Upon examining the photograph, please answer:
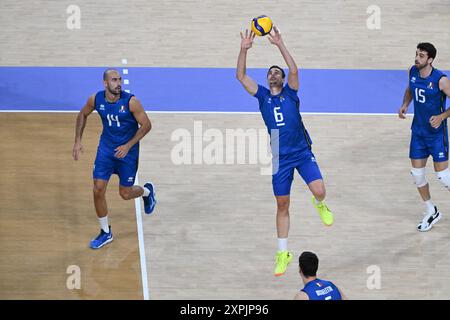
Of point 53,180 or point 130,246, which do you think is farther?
point 53,180

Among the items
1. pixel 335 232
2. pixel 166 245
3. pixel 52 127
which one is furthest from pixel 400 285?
pixel 52 127

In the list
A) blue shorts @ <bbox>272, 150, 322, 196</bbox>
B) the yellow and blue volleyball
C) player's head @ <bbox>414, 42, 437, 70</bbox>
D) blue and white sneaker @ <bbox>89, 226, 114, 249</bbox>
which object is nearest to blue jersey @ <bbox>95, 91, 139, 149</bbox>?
blue and white sneaker @ <bbox>89, 226, 114, 249</bbox>

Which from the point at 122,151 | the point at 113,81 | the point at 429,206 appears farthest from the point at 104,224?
the point at 429,206

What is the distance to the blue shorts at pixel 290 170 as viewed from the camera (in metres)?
11.0

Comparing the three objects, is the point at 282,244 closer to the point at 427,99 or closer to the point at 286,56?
the point at 286,56

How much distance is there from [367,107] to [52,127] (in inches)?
181

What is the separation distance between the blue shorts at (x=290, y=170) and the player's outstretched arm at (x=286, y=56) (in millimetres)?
773

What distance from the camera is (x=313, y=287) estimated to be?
8.58 m

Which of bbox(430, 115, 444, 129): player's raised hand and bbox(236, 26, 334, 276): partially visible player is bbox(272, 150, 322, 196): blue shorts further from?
bbox(430, 115, 444, 129): player's raised hand

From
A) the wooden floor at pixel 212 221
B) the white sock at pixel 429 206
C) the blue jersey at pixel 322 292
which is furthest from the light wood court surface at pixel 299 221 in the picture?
the blue jersey at pixel 322 292

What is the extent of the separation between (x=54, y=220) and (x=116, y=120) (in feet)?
5.51

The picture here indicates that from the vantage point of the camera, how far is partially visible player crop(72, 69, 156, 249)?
37.3 feet

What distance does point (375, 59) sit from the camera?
1584cm

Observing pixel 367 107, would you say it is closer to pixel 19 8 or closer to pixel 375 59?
pixel 375 59
